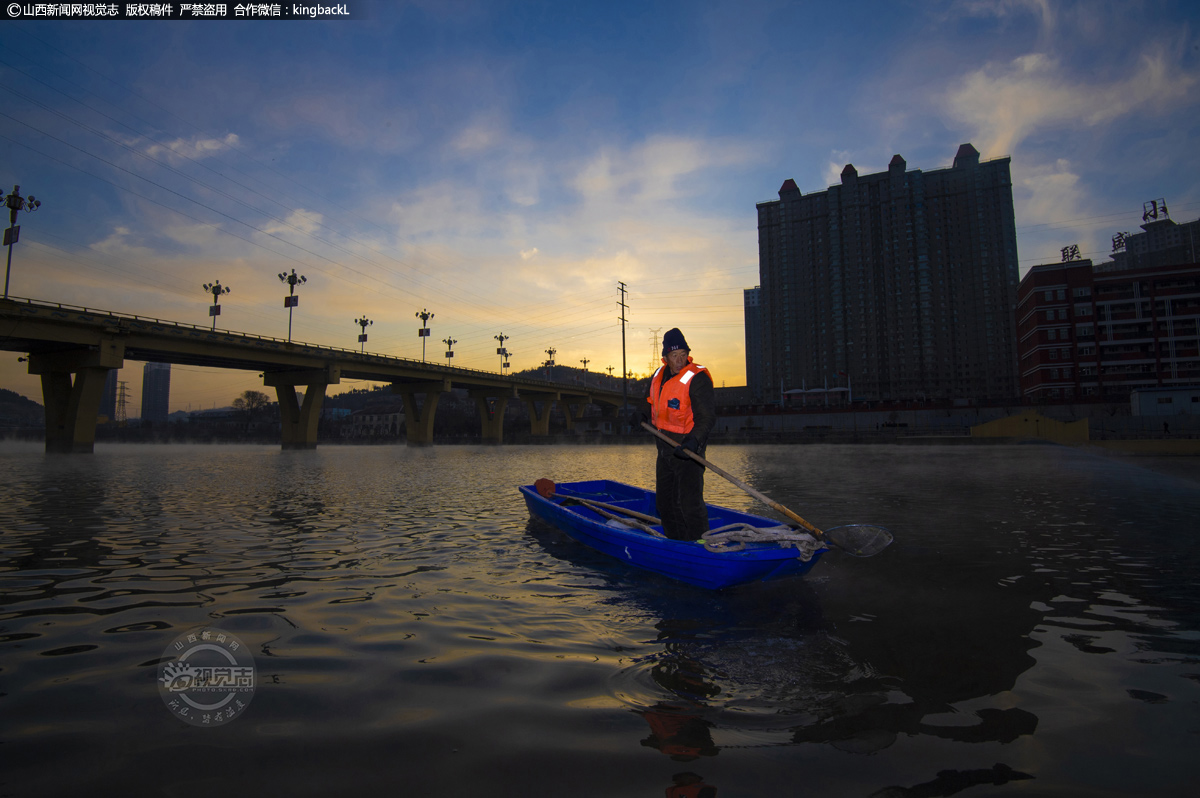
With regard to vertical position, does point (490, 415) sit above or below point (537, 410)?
below

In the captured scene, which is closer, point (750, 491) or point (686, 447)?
Answer: point (686, 447)

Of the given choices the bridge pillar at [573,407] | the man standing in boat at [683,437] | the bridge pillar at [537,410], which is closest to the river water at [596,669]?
the man standing in boat at [683,437]

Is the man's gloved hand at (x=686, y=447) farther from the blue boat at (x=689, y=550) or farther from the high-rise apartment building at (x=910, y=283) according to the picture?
the high-rise apartment building at (x=910, y=283)

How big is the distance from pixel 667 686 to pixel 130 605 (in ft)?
17.4

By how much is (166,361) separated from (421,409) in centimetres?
2609

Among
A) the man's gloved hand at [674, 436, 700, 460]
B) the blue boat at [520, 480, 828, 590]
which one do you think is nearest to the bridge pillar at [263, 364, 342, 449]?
the blue boat at [520, 480, 828, 590]

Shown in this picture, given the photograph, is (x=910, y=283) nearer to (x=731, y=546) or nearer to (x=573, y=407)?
(x=573, y=407)

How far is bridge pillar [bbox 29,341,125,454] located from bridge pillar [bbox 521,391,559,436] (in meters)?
51.7

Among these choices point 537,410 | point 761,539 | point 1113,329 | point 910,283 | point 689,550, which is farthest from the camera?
point 910,283

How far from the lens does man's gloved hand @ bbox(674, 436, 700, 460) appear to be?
21.5 feet

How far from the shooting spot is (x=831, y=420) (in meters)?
77.0

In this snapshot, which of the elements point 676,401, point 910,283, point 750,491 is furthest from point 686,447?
point 910,283

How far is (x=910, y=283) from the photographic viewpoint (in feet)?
376

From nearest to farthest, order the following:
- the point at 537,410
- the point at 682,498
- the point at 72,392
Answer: the point at 682,498, the point at 72,392, the point at 537,410
